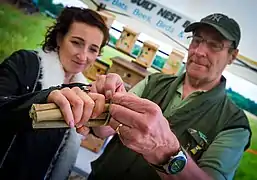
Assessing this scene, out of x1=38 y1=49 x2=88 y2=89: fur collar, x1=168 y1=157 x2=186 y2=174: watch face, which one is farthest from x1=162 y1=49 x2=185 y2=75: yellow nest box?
x1=168 y1=157 x2=186 y2=174: watch face

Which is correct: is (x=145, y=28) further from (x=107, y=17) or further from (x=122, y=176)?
(x=122, y=176)

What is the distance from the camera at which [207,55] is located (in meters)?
1.17

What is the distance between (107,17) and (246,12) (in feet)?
2.22

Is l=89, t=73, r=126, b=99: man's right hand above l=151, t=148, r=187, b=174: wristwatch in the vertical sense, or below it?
above

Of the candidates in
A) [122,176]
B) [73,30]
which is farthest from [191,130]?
[73,30]

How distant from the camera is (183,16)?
5.70ft

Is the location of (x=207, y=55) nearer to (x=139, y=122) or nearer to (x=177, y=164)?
(x=177, y=164)

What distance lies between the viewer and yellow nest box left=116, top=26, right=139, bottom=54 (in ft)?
5.80

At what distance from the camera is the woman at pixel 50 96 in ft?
1.96

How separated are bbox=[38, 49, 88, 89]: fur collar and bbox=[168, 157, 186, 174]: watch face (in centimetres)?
61

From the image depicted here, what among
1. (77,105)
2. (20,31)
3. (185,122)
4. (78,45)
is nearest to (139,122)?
(77,105)

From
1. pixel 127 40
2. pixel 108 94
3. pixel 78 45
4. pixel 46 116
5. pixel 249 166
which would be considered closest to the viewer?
pixel 46 116

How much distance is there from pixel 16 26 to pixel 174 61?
31.9 inches

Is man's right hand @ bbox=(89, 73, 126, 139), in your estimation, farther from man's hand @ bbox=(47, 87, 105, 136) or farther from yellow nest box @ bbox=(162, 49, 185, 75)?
yellow nest box @ bbox=(162, 49, 185, 75)
